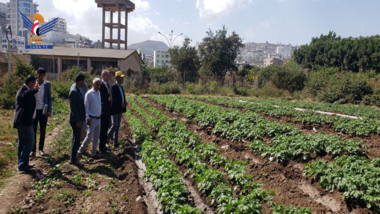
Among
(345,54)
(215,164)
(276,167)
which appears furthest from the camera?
(345,54)

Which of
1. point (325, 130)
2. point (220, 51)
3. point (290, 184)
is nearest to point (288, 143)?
point (290, 184)

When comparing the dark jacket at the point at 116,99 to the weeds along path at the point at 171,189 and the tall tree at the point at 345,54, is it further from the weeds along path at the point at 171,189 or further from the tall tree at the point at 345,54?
the tall tree at the point at 345,54

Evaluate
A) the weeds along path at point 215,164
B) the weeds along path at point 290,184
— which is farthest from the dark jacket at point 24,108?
the weeds along path at point 290,184

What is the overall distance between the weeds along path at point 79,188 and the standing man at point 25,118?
35 cm

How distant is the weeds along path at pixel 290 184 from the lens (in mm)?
4750

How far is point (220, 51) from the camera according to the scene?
39719mm

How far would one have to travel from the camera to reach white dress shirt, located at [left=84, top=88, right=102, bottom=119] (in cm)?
701

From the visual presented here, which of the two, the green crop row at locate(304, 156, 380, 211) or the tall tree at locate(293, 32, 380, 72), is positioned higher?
the tall tree at locate(293, 32, 380, 72)

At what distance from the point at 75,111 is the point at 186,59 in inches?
1392

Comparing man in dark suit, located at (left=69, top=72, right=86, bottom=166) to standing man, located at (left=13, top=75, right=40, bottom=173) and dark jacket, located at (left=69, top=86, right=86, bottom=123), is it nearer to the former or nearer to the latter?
dark jacket, located at (left=69, top=86, right=86, bottom=123)

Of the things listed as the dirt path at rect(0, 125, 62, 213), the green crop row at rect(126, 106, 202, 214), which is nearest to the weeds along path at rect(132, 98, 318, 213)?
the green crop row at rect(126, 106, 202, 214)

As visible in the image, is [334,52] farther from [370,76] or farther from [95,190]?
[95,190]

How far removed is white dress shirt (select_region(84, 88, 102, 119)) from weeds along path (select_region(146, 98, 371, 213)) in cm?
335

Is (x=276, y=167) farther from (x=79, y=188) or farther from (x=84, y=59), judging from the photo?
(x=84, y=59)
